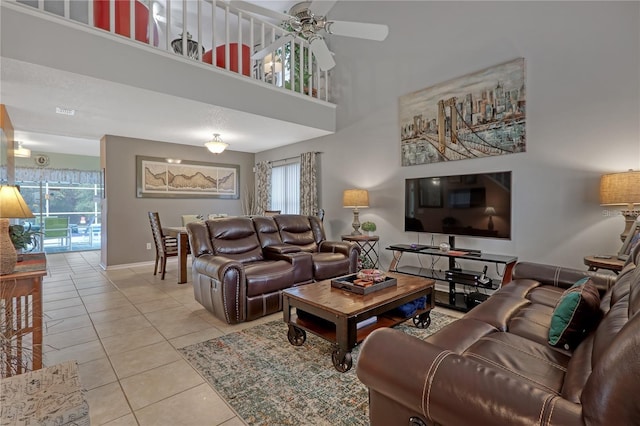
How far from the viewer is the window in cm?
649

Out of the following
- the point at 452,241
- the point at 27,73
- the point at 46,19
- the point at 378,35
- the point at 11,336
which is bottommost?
the point at 11,336

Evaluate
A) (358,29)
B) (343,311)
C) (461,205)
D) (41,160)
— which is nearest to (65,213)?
(41,160)

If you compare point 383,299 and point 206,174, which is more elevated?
point 206,174

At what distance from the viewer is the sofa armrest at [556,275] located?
2.22 m

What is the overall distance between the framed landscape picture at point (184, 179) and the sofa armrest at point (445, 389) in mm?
6056

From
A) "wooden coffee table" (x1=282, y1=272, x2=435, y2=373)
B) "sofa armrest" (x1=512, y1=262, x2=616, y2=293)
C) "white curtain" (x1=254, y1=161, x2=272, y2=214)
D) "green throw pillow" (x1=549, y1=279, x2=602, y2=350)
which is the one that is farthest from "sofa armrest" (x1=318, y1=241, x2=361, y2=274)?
"white curtain" (x1=254, y1=161, x2=272, y2=214)

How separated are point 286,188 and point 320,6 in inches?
171

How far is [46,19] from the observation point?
2.84m

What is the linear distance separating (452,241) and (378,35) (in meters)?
2.54

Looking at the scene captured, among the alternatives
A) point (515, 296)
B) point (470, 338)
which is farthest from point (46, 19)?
point (515, 296)

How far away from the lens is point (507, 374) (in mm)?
990

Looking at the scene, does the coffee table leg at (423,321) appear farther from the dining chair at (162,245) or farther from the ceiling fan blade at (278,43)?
the dining chair at (162,245)

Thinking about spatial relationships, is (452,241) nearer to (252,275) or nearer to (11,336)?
(252,275)

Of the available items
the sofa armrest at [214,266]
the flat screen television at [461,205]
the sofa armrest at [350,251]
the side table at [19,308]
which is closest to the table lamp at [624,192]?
the flat screen television at [461,205]
